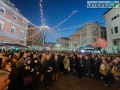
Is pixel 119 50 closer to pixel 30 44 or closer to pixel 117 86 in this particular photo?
pixel 117 86

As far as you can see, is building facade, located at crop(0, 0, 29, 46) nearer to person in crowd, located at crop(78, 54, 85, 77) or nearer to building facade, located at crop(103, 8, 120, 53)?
person in crowd, located at crop(78, 54, 85, 77)

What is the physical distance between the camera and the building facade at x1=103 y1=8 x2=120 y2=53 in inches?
626

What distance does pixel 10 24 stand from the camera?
53.8 ft

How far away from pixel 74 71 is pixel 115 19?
17.5 meters

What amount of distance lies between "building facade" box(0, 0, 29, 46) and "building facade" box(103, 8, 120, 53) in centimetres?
2243

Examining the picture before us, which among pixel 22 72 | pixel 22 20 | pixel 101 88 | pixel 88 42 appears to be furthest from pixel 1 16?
pixel 88 42

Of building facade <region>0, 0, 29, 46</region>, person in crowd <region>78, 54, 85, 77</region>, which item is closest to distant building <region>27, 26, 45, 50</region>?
building facade <region>0, 0, 29, 46</region>

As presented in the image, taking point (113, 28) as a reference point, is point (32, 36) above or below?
above

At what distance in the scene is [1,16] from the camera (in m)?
14.0

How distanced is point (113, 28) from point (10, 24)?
2497 centimetres

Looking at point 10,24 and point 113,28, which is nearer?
point 10,24

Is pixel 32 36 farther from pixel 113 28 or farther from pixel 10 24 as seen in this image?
pixel 113 28

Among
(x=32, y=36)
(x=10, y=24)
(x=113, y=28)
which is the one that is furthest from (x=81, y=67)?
(x=32, y=36)

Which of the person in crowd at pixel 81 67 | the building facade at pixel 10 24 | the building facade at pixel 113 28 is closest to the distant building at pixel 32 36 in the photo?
the building facade at pixel 10 24
